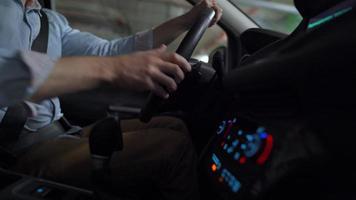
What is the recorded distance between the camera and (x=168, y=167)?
3.16ft

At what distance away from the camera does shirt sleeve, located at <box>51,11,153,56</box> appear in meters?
1.42

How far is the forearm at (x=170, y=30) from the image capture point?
1293mm

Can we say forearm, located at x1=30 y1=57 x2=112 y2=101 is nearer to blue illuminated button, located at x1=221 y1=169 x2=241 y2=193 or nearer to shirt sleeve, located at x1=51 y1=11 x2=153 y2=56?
blue illuminated button, located at x1=221 y1=169 x2=241 y2=193

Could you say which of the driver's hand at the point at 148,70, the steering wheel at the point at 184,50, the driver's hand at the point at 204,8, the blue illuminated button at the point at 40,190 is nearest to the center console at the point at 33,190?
the blue illuminated button at the point at 40,190

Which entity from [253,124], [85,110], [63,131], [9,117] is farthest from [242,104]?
[85,110]

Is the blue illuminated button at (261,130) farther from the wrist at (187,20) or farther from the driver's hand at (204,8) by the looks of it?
the wrist at (187,20)

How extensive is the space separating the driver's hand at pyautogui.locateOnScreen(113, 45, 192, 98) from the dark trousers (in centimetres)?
31

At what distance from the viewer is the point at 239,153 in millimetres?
672

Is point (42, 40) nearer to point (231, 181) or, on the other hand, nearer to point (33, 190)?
point (33, 190)

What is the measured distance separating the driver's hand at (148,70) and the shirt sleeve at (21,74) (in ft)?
0.39

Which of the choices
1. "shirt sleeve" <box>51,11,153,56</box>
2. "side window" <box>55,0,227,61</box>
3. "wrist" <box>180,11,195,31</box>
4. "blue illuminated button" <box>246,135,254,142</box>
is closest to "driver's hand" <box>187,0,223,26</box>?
"wrist" <box>180,11,195,31</box>

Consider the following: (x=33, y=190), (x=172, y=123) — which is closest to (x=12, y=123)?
(x=33, y=190)

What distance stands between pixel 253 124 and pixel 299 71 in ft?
0.58

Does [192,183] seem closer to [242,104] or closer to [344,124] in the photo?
[242,104]
